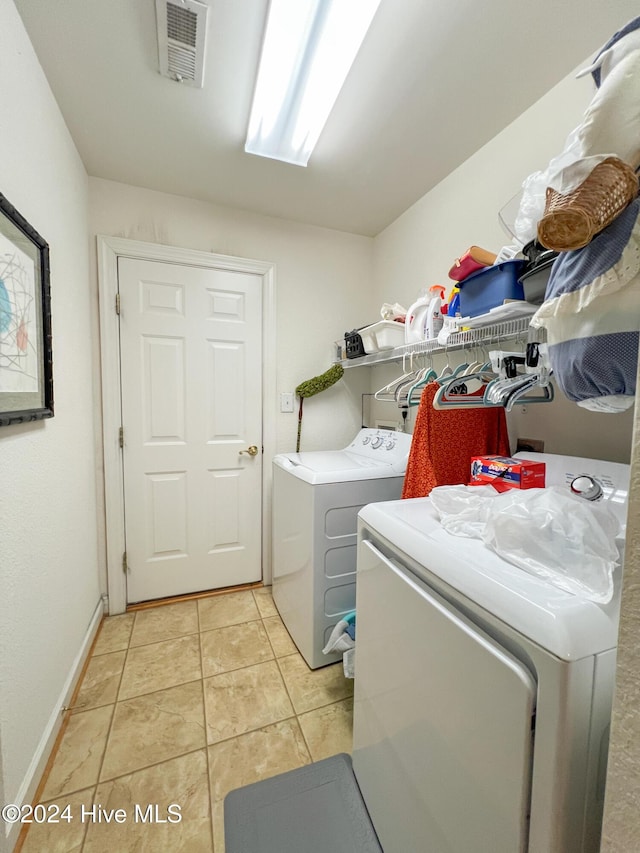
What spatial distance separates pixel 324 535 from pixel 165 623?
120 cm

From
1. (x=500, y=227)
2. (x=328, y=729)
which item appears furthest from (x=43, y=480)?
(x=500, y=227)

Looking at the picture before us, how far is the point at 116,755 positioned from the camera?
122 centimetres

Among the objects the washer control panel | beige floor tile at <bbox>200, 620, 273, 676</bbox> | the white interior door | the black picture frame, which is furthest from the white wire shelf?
beige floor tile at <bbox>200, 620, 273, 676</bbox>

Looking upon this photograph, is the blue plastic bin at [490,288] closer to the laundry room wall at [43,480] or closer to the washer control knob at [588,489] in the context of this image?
Answer: the washer control knob at [588,489]

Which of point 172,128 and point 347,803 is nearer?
point 347,803

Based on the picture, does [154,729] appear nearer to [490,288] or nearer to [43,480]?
[43,480]

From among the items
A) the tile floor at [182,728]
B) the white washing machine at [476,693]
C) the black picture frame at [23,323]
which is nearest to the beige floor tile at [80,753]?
the tile floor at [182,728]

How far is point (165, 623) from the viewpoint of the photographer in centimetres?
197

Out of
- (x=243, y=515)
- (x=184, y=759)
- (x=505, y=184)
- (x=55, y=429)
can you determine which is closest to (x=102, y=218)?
(x=55, y=429)

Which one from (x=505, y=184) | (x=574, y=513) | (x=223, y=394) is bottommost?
(x=574, y=513)

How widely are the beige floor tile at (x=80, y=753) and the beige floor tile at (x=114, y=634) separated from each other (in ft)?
1.31

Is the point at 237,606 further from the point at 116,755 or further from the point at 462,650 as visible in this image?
the point at 462,650

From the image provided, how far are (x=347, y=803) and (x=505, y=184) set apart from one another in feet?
8.01

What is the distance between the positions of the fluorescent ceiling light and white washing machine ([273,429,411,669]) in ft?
5.03
